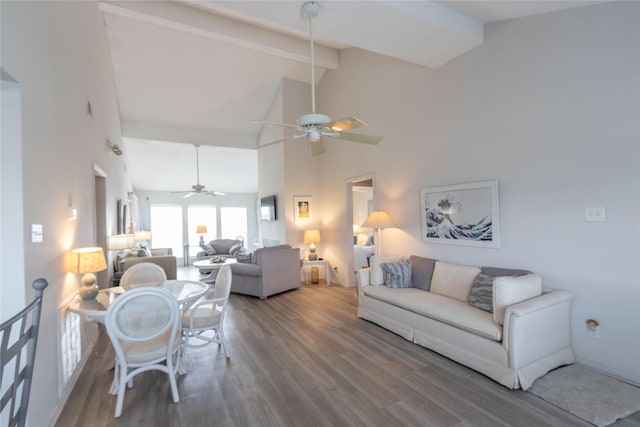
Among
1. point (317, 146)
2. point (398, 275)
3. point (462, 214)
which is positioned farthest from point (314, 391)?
point (462, 214)

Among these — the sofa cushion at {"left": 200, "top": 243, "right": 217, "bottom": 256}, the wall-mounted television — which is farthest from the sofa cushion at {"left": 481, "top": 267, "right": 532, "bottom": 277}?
the sofa cushion at {"left": 200, "top": 243, "right": 217, "bottom": 256}

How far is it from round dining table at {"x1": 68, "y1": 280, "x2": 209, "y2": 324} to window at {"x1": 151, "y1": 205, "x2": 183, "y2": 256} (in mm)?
7672

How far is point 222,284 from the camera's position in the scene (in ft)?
9.99

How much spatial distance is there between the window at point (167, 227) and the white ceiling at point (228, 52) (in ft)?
2.92

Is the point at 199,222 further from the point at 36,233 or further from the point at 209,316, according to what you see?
the point at 36,233

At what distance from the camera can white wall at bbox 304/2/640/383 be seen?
2432 mm

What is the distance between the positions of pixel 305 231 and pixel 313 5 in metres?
4.39

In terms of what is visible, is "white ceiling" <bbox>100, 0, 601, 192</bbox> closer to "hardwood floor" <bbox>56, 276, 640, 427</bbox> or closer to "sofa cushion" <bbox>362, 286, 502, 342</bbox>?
"sofa cushion" <bbox>362, 286, 502, 342</bbox>

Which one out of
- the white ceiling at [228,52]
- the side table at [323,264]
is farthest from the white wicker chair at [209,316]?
the side table at [323,264]

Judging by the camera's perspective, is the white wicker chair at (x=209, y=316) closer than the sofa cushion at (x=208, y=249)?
Yes

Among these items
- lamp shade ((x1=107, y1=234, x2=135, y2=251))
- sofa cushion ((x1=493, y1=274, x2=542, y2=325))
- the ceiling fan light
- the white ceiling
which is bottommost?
sofa cushion ((x1=493, y1=274, x2=542, y2=325))

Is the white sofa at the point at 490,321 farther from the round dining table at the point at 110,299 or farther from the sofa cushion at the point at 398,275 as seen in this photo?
the round dining table at the point at 110,299

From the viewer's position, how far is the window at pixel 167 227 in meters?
9.97

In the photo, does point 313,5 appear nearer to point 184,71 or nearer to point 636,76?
point 636,76
